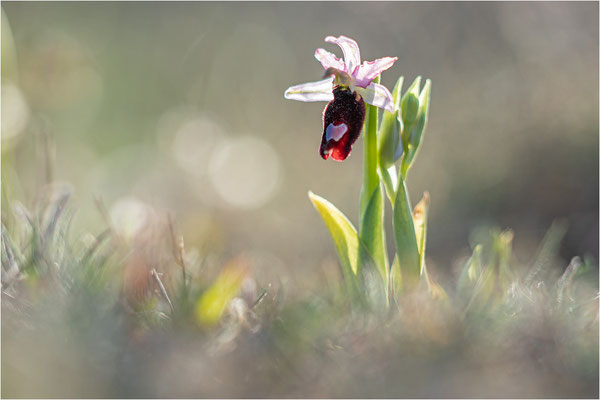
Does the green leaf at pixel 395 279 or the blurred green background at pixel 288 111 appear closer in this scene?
the green leaf at pixel 395 279

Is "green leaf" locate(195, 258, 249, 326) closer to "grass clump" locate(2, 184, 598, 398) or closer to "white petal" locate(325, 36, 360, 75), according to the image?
"grass clump" locate(2, 184, 598, 398)

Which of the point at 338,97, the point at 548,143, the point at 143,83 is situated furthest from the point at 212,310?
the point at 143,83

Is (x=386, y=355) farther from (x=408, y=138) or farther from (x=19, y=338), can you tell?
(x=408, y=138)

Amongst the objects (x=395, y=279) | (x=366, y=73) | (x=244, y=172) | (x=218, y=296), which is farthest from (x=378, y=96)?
(x=244, y=172)

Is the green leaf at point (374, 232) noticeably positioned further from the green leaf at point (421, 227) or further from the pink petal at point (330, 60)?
the pink petal at point (330, 60)

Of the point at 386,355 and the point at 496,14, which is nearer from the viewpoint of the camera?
the point at 386,355

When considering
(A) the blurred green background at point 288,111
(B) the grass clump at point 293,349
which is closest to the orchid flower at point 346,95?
(B) the grass clump at point 293,349
